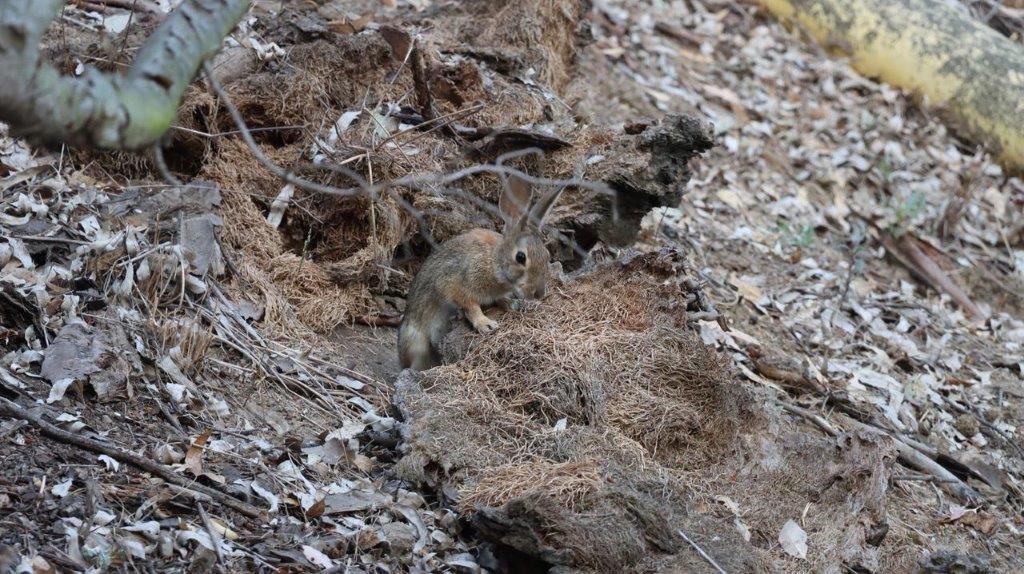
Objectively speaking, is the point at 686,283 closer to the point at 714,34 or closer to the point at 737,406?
the point at 737,406

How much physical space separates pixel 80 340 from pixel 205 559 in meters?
1.44

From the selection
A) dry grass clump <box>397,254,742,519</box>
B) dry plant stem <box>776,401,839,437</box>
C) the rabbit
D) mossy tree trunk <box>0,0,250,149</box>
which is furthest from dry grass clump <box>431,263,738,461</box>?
mossy tree trunk <box>0,0,250,149</box>

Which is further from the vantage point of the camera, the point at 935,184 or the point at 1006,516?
the point at 935,184

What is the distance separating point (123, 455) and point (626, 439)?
7.74 ft

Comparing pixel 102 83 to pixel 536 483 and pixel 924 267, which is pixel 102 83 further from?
pixel 924 267

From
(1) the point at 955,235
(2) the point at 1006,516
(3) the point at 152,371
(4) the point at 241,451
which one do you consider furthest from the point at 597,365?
(1) the point at 955,235

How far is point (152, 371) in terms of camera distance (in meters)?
4.71

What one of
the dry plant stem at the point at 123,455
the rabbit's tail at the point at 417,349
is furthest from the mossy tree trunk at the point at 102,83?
the rabbit's tail at the point at 417,349

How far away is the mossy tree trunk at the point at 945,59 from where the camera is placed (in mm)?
11305

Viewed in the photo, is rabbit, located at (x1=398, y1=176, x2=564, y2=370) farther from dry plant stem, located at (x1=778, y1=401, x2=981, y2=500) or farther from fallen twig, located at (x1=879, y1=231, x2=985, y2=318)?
fallen twig, located at (x1=879, y1=231, x2=985, y2=318)

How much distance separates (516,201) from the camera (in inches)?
234

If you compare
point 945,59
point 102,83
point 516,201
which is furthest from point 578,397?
point 945,59

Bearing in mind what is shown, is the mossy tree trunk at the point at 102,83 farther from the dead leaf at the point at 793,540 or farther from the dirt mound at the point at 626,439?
the dead leaf at the point at 793,540

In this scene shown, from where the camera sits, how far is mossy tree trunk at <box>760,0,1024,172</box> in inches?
445
